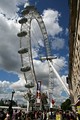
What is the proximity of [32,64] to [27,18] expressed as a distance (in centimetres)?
1685

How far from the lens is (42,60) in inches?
3644

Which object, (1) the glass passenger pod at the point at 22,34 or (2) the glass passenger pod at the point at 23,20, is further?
(2) the glass passenger pod at the point at 23,20

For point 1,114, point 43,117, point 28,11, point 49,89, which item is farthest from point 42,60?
point 1,114

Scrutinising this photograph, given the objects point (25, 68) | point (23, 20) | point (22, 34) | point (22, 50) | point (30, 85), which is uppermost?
point (23, 20)

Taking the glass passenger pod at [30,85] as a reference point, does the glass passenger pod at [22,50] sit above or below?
above

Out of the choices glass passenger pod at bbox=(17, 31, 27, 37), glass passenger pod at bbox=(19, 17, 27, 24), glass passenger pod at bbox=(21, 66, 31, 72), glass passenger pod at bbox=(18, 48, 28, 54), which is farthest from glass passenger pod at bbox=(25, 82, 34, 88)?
glass passenger pod at bbox=(19, 17, 27, 24)

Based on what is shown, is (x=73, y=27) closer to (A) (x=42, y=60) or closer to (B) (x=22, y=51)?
(A) (x=42, y=60)

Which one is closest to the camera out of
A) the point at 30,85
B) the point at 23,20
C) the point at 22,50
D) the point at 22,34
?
the point at 22,50

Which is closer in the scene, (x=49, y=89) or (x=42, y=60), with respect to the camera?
(x=42, y=60)

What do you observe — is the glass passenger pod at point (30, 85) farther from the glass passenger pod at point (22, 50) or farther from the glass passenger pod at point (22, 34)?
the glass passenger pod at point (22, 34)

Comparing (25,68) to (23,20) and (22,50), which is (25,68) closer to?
(22,50)

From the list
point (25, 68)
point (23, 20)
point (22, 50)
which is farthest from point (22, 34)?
point (25, 68)

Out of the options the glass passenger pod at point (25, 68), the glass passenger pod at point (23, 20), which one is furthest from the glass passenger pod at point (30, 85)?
the glass passenger pod at point (23, 20)

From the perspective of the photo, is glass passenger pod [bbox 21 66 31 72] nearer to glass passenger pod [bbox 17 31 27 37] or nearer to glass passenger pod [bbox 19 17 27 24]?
glass passenger pod [bbox 17 31 27 37]
